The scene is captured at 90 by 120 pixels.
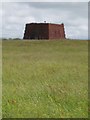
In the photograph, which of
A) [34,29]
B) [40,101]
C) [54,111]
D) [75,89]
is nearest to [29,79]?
[75,89]

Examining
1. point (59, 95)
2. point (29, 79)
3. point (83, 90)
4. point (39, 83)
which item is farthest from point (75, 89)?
point (29, 79)

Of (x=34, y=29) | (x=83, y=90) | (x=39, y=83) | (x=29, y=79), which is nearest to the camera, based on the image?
(x=83, y=90)

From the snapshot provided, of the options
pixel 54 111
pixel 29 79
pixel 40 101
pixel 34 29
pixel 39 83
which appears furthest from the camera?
pixel 34 29

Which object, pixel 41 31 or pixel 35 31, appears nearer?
pixel 35 31

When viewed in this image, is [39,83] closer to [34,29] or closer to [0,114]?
[0,114]

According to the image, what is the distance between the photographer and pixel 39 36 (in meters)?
85.0

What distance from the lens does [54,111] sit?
7.51 metres

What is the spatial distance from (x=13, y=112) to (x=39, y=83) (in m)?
3.43

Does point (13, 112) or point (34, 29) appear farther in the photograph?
point (34, 29)

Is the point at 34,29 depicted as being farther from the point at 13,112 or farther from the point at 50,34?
the point at 13,112

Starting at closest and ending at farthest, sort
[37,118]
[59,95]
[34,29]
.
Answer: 1. [37,118]
2. [59,95]
3. [34,29]

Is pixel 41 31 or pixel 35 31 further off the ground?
pixel 41 31

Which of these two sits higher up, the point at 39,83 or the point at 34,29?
the point at 34,29

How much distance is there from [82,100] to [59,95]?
30.4 inches
